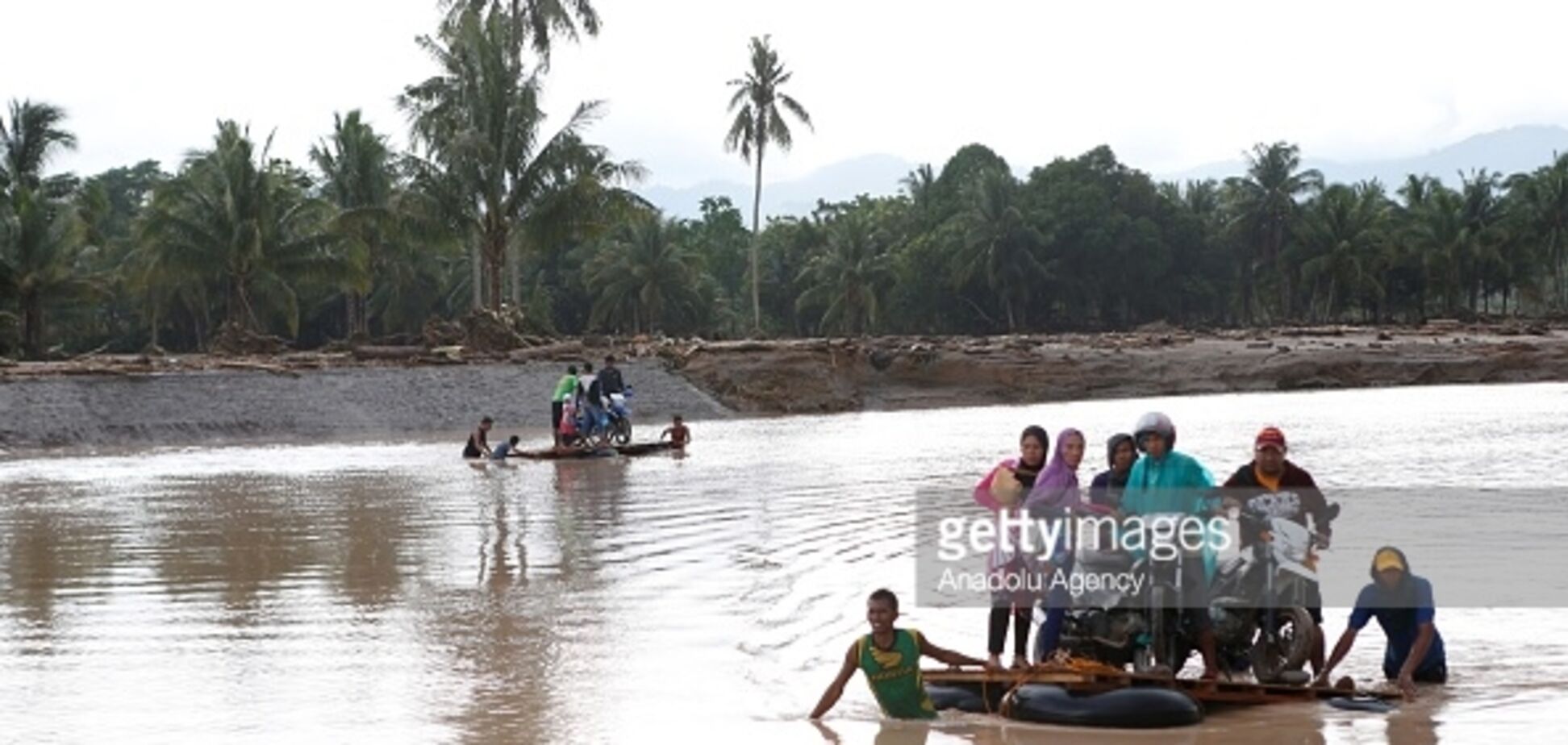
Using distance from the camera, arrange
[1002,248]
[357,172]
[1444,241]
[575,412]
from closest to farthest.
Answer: [575,412], [357,172], [1002,248], [1444,241]

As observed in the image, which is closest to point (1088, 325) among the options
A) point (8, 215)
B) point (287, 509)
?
point (8, 215)

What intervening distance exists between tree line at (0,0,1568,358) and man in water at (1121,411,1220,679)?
110 feet

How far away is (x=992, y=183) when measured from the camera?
222 ft

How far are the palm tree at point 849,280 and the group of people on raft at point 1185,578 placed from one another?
196ft

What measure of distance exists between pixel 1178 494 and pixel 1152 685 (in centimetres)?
79

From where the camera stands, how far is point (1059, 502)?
796cm

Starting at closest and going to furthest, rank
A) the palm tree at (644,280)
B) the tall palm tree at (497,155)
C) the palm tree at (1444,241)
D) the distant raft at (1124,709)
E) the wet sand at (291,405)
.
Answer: the distant raft at (1124,709)
the wet sand at (291,405)
the tall palm tree at (497,155)
the palm tree at (644,280)
the palm tree at (1444,241)

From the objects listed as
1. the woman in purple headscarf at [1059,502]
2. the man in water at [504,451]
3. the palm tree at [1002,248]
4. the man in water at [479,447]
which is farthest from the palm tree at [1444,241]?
the woman in purple headscarf at [1059,502]

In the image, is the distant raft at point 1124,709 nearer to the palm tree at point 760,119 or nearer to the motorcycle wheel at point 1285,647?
the motorcycle wheel at point 1285,647

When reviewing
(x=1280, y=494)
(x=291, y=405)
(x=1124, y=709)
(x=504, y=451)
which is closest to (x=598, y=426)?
(x=504, y=451)

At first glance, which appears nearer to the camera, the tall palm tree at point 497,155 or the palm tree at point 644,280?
the tall palm tree at point 497,155

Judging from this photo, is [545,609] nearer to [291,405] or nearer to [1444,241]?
[291,405]

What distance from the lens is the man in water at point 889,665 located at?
26.2 feet

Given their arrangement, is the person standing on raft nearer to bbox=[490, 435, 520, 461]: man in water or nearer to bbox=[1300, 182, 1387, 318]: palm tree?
bbox=[490, 435, 520, 461]: man in water
